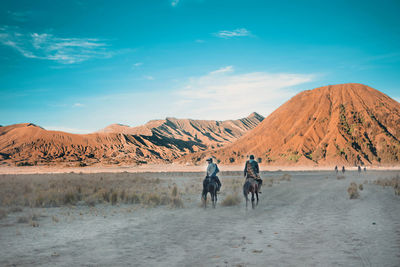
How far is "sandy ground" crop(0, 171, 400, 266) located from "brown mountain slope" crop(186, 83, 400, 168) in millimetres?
75116

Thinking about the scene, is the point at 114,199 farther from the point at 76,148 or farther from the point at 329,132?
the point at 76,148

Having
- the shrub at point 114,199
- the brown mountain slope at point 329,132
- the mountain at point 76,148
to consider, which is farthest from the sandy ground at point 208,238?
the mountain at point 76,148

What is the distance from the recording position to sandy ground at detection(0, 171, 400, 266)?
21.8 feet

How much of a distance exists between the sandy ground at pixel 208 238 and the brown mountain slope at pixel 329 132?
246 feet

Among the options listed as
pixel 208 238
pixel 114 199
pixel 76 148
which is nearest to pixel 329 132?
pixel 76 148

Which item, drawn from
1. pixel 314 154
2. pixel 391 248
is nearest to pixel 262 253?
pixel 391 248

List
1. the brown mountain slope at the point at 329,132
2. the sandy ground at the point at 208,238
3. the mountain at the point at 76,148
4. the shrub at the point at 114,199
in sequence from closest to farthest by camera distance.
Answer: the sandy ground at the point at 208,238 → the shrub at the point at 114,199 → the brown mountain slope at the point at 329,132 → the mountain at the point at 76,148

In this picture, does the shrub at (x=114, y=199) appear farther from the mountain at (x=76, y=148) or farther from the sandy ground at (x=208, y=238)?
the mountain at (x=76, y=148)

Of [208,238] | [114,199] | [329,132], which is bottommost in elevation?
[114,199]

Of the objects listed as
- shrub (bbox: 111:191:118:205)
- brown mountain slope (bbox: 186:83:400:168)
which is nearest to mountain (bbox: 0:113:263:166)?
brown mountain slope (bbox: 186:83:400:168)

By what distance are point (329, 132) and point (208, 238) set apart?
88.4m

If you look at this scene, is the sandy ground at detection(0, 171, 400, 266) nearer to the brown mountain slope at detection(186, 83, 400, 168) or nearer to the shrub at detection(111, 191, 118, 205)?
the shrub at detection(111, 191, 118, 205)

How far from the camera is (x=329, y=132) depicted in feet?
294

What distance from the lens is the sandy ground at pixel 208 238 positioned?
6.63 meters
